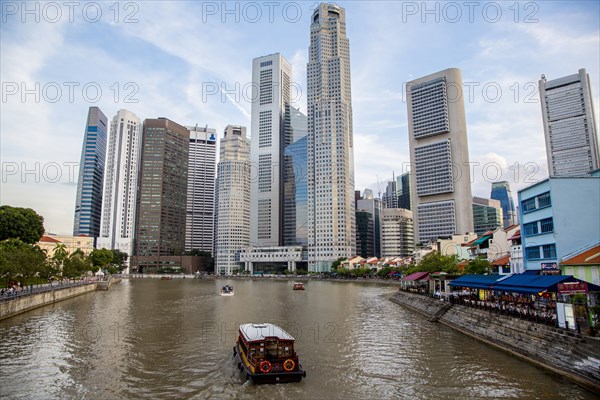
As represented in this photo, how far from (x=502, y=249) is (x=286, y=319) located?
38.9 m

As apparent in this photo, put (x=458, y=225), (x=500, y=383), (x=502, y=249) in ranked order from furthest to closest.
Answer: (x=458, y=225), (x=502, y=249), (x=500, y=383)

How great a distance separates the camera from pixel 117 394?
2164 centimetres

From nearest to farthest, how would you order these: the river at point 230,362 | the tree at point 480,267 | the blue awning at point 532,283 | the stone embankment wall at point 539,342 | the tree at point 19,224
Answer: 1. the river at point 230,362
2. the stone embankment wall at point 539,342
3. the blue awning at point 532,283
4. the tree at point 480,267
5. the tree at point 19,224

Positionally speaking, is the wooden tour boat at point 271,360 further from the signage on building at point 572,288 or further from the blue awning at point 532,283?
the blue awning at point 532,283

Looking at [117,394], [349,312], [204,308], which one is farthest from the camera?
[204,308]

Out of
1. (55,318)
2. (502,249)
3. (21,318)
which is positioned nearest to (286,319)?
(55,318)

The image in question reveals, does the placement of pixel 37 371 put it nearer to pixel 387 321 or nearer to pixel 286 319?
pixel 286 319

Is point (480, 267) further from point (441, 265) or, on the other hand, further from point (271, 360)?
point (271, 360)

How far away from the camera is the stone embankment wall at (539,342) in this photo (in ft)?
72.6

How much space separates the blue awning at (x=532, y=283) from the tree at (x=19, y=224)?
89790 millimetres

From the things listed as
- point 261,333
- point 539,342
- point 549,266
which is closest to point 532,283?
point 539,342

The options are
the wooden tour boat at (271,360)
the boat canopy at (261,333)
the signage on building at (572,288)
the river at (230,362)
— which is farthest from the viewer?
the signage on building at (572,288)

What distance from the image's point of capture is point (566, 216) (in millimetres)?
39406

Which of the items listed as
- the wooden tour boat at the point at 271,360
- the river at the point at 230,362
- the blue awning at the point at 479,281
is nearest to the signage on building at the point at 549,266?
the blue awning at the point at 479,281
